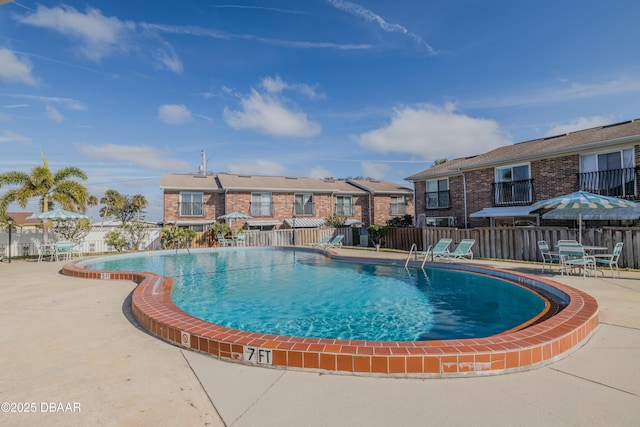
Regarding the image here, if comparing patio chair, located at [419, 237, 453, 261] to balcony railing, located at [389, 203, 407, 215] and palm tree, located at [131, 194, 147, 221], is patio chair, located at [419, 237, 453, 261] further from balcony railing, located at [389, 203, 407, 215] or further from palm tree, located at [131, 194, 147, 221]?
palm tree, located at [131, 194, 147, 221]

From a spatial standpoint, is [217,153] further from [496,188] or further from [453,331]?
[453,331]

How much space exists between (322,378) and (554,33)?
15.6m

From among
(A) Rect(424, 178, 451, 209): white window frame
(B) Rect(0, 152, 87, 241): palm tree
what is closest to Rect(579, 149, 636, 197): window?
(A) Rect(424, 178, 451, 209): white window frame

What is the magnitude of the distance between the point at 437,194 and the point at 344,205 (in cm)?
1125

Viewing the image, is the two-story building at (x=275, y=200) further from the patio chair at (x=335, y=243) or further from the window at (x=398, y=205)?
the patio chair at (x=335, y=243)

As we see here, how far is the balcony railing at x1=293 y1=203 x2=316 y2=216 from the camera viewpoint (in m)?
30.4

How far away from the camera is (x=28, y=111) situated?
15.4 meters

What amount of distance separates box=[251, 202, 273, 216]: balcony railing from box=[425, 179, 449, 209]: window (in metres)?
13.5

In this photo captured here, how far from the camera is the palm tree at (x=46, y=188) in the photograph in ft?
55.4

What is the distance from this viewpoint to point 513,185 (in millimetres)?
18734

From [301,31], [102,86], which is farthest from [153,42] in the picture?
[301,31]

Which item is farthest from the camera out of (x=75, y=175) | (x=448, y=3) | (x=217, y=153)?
(x=217, y=153)

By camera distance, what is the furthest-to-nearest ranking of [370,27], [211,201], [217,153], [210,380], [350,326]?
1. [217,153]
2. [211,201]
3. [370,27]
4. [350,326]
5. [210,380]

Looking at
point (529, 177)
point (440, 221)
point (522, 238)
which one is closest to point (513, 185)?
point (529, 177)
